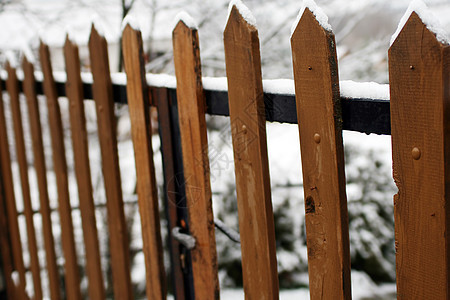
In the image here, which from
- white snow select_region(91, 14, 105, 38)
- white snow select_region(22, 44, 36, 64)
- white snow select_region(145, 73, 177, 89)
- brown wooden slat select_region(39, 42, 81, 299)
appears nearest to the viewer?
white snow select_region(145, 73, 177, 89)

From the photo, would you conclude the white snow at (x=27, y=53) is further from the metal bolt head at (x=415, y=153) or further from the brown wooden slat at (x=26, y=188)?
the metal bolt head at (x=415, y=153)

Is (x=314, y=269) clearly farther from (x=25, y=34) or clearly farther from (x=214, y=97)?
(x=25, y=34)

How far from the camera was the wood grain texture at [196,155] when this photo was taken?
50.3 inches

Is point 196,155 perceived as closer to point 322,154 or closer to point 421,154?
point 322,154

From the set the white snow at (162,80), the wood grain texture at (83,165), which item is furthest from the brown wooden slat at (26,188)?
the white snow at (162,80)

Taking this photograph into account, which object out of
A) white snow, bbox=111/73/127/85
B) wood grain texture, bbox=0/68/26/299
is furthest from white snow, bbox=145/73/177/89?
wood grain texture, bbox=0/68/26/299

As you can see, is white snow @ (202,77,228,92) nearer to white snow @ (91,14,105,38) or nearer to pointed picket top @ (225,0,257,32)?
pointed picket top @ (225,0,257,32)

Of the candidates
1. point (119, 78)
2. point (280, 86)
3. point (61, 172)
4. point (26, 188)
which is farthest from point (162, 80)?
point (26, 188)

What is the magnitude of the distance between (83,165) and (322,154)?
1.24 m

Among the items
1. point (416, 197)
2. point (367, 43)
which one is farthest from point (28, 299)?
point (367, 43)

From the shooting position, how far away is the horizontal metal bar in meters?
0.85

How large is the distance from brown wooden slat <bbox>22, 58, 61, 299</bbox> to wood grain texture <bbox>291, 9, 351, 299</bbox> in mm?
1531

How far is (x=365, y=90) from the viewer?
862 mm

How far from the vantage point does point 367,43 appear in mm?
3820
